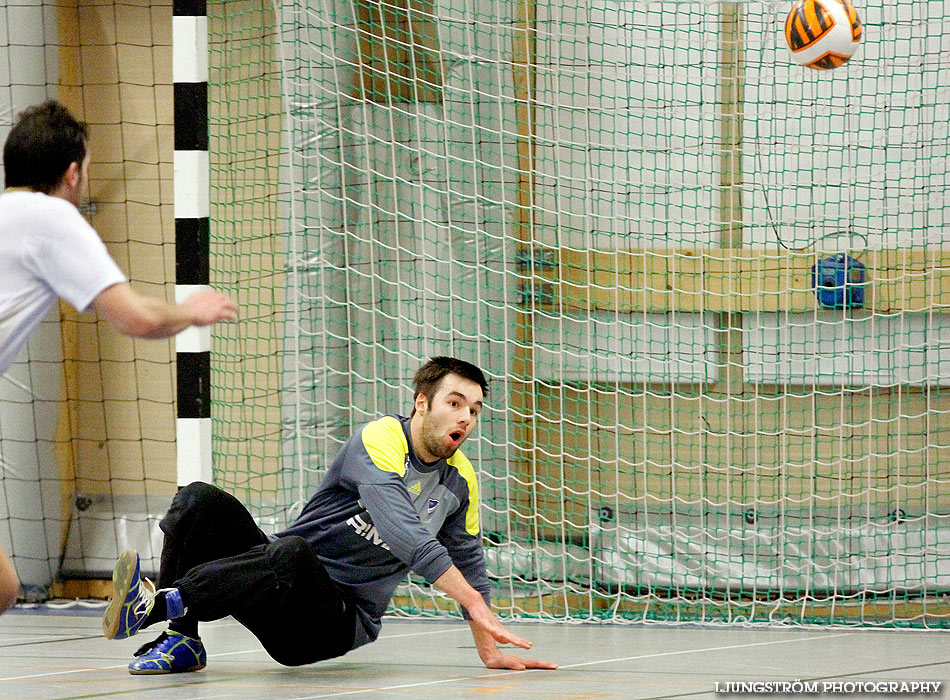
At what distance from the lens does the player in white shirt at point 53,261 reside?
274 centimetres

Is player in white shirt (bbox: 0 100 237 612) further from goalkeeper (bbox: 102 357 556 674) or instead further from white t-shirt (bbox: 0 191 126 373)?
goalkeeper (bbox: 102 357 556 674)

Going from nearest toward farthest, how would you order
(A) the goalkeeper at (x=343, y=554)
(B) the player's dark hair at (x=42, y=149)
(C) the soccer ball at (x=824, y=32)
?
(B) the player's dark hair at (x=42, y=149), (A) the goalkeeper at (x=343, y=554), (C) the soccer ball at (x=824, y=32)

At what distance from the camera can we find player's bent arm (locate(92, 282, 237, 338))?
9.02 ft

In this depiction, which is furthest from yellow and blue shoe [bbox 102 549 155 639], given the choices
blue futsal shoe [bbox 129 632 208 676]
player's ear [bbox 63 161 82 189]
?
player's ear [bbox 63 161 82 189]

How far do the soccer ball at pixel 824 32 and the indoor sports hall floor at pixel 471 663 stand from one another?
2169 mm

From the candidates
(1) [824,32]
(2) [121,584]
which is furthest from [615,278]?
(2) [121,584]

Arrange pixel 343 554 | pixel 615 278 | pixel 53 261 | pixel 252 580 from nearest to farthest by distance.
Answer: pixel 53 261, pixel 252 580, pixel 343 554, pixel 615 278

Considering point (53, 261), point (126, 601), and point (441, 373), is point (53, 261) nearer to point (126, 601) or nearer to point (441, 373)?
point (126, 601)

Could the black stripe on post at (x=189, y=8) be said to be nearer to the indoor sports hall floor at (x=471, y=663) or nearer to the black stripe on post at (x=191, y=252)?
the black stripe on post at (x=191, y=252)

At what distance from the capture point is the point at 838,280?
232 inches

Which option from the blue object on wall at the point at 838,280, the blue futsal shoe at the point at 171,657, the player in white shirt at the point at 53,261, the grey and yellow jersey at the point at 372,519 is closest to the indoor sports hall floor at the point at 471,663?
the blue futsal shoe at the point at 171,657

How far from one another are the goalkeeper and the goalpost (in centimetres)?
179

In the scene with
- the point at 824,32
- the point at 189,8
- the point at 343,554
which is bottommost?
the point at 343,554

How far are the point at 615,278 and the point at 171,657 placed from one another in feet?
9.68
